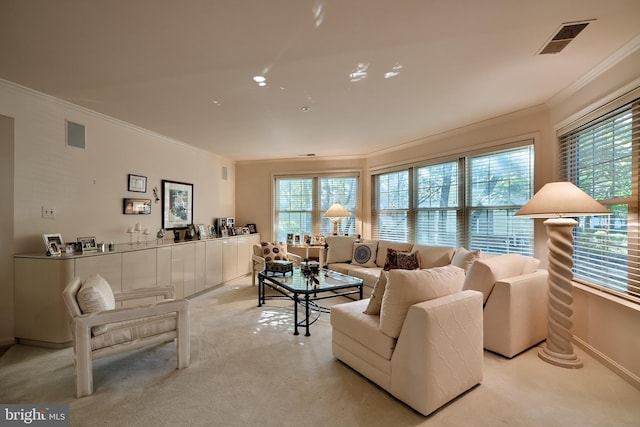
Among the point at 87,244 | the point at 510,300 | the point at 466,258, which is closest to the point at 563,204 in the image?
the point at 510,300

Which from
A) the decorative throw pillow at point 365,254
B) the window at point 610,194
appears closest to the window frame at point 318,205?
the decorative throw pillow at point 365,254

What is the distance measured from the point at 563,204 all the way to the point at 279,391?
8.81 ft

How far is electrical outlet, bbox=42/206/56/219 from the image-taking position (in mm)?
3023

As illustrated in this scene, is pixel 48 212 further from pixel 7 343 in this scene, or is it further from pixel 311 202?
pixel 311 202

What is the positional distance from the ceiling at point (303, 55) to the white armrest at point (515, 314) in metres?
1.93

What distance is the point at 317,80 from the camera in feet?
8.80

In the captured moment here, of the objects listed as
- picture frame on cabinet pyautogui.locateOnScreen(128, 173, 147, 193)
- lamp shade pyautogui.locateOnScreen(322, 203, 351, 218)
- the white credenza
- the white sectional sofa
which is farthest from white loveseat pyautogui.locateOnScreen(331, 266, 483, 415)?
picture frame on cabinet pyautogui.locateOnScreen(128, 173, 147, 193)

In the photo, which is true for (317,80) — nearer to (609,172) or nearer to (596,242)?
(609,172)

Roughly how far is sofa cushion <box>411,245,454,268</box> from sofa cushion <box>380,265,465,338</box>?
6.70 ft

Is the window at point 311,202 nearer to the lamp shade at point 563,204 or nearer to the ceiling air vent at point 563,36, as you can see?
the lamp shade at point 563,204

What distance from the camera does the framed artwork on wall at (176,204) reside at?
458 centimetres

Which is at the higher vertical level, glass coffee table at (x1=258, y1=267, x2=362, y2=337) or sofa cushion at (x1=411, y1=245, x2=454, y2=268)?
sofa cushion at (x1=411, y1=245, x2=454, y2=268)

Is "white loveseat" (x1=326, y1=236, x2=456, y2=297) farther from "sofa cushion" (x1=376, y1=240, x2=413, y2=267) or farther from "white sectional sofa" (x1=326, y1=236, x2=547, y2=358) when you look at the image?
"white sectional sofa" (x1=326, y1=236, x2=547, y2=358)

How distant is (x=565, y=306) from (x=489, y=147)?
7.41ft
